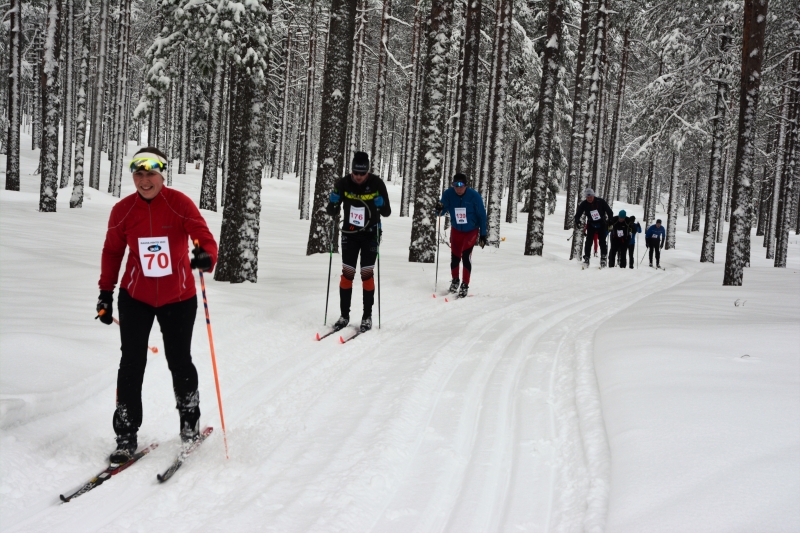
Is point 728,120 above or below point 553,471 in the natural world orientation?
above

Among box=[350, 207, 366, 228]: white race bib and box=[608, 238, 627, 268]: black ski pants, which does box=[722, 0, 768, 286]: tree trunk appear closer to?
box=[608, 238, 627, 268]: black ski pants

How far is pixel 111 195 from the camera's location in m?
25.7

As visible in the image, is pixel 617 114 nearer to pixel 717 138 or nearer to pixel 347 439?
pixel 717 138

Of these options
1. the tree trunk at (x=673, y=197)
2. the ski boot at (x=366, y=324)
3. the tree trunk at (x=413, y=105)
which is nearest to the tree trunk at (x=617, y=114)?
the tree trunk at (x=673, y=197)

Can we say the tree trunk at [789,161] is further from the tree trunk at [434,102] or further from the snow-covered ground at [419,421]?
the snow-covered ground at [419,421]

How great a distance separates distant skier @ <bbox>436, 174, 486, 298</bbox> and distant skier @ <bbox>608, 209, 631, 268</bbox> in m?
9.23

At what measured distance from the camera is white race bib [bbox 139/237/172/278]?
415cm

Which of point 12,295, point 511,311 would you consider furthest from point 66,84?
point 511,311

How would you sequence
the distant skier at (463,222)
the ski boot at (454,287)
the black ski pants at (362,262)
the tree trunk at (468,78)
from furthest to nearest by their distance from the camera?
the tree trunk at (468,78) < the ski boot at (454,287) < the distant skier at (463,222) < the black ski pants at (362,262)

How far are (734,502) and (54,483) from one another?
410 centimetres

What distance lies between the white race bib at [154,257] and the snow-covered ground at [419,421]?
136 centimetres

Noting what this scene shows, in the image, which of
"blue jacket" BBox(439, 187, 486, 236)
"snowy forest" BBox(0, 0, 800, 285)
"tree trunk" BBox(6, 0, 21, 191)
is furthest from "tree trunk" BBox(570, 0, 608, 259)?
"tree trunk" BBox(6, 0, 21, 191)

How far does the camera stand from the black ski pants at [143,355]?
13.8 feet

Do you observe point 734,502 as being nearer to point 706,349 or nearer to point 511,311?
point 706,349
